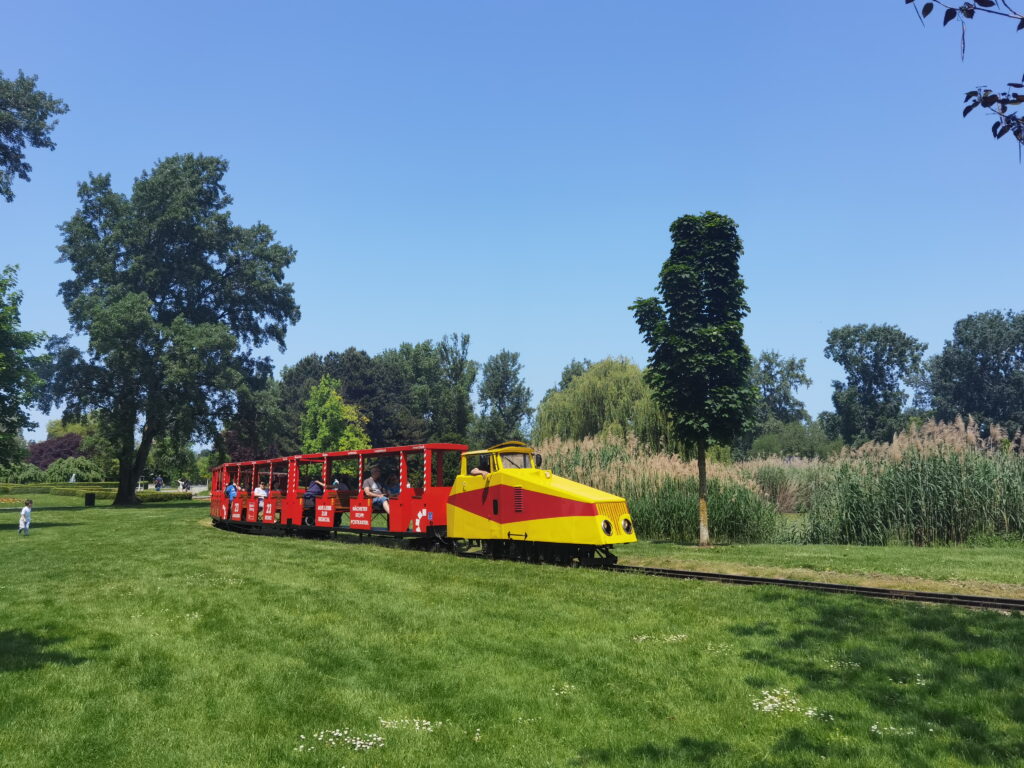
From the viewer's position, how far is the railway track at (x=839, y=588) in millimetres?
10844

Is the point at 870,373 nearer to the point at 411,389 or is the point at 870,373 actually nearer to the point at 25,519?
the point at 411,389

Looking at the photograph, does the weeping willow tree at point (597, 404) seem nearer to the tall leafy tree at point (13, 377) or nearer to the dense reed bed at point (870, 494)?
the dense reed bed at point (870, 494)

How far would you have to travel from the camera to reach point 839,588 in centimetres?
1228

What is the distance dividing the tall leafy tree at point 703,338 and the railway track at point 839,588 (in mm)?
6751

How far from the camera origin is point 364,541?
76.0 ft

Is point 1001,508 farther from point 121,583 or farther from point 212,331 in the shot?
point 212,331

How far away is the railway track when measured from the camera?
10.8 meters

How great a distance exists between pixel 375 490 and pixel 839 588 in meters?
13.9

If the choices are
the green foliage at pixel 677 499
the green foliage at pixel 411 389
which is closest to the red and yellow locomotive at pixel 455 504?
the green foliage at pixel 677 499

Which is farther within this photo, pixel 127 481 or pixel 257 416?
pixel 257 416

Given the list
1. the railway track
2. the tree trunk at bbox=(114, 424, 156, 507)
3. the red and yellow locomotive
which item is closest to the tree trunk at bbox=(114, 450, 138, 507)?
the tree trunk at bbox=(114, 424, 156, 507)

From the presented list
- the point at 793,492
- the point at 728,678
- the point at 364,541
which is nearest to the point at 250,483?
the point at 364,541

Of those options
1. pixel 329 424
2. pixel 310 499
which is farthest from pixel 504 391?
pixel 310 499

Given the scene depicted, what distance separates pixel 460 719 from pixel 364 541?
668 inches
